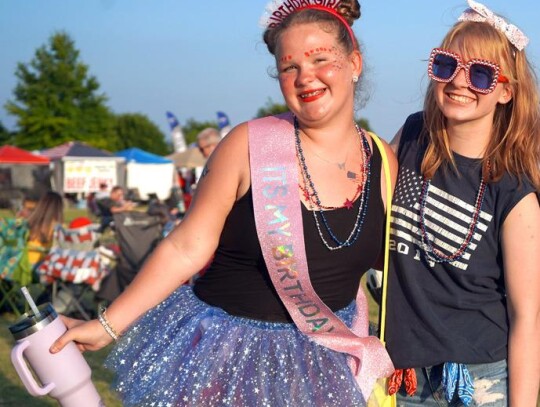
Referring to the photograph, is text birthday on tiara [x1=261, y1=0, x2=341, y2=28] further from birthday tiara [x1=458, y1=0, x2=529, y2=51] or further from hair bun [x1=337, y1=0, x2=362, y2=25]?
birthday tiara [x1=458, y1=0, x2=529, y2=51]

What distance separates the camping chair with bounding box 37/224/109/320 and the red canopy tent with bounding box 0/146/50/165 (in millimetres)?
25486

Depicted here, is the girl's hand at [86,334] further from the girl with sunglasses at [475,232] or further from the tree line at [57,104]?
the tree line at [57,104]

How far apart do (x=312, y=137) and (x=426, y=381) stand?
936 millimetres

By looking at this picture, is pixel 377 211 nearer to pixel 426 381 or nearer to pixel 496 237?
pixel 496 237

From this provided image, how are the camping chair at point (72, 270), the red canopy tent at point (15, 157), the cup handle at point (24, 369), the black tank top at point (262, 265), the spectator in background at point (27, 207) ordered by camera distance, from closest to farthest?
the cup handle at point (24, 369) < the black tank top at point (262, 265) < the camping chair at point (72, 270) < the spectator in background at point (27, 207) < the red canopy tent at point (15, 157)

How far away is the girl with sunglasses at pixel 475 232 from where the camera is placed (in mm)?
2512

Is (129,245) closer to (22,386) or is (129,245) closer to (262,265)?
(22,386)

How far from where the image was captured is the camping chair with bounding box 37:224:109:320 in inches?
320

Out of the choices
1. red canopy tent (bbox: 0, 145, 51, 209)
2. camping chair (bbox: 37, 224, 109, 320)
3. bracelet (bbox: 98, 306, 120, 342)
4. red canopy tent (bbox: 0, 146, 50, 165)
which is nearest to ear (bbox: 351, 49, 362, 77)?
bracelet (bbox: 98, 306, 120, 342)

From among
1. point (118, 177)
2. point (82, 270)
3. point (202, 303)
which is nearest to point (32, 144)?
point (118, 177)

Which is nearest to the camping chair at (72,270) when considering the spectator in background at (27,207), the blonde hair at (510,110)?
the spectator in background at (27,207)

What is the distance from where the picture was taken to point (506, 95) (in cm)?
261

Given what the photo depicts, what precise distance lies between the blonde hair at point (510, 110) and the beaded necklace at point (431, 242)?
0.17 feet

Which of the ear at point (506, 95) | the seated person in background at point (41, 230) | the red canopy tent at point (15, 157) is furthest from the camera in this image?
the red canopy tent at point (15, 157)
